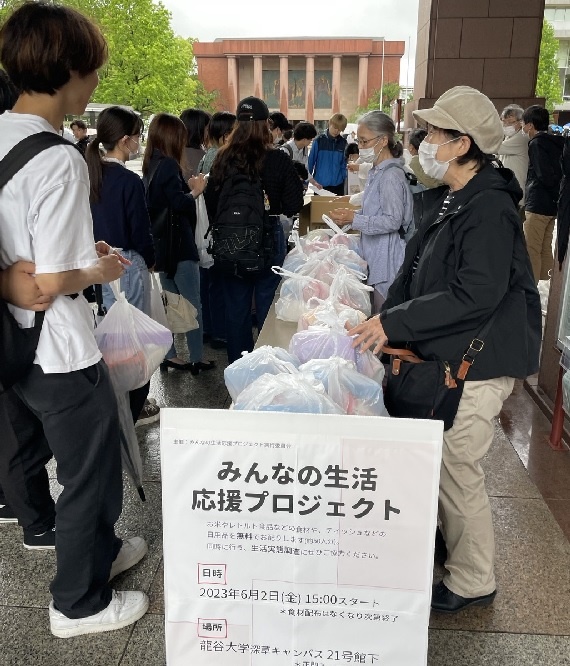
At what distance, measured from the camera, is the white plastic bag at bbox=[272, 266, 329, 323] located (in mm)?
3082

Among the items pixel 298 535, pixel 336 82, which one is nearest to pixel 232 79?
pixel 336 82

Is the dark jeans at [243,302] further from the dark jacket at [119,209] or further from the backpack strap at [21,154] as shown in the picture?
the backpack strap at [21,154]

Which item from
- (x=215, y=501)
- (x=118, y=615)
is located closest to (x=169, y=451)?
(x=215, y=501)

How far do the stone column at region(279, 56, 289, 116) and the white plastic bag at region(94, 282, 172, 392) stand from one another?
60.1 meters

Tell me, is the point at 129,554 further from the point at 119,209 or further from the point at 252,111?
the point at 252,111

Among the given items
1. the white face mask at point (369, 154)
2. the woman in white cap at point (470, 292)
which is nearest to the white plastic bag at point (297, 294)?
the woman in white cap at point (470, 292)

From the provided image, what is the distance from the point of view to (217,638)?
1494 mm

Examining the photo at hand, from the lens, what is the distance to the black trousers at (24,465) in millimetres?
2236

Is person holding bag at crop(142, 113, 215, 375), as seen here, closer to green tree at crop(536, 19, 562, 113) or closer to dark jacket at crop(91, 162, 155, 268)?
dark jacket at crop(91, 162, 155, 268)

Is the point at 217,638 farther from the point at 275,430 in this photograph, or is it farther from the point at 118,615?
the point at 118,615

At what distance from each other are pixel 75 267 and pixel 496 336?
1267 mm

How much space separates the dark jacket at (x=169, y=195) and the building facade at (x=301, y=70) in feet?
191

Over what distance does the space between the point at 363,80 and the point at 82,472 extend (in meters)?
63.4

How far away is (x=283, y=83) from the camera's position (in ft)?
196
